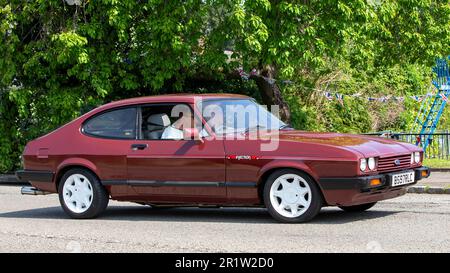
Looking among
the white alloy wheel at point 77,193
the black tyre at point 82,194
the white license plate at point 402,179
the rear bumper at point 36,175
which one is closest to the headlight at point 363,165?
the white license plate at point 402,179

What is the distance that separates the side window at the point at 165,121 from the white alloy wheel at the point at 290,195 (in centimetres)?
137

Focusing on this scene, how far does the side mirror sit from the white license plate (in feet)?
7.51

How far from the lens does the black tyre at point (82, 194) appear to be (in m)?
10.7

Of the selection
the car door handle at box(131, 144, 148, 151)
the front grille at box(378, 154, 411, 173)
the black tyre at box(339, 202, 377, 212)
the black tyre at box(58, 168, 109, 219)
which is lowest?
the black tyre at box(339, 202, 377, 212)

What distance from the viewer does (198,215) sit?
11023 millimetres

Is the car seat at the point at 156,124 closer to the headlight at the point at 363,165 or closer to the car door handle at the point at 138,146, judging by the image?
the car door handle at the point at 138,146

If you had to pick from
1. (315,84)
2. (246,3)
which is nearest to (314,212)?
(246,3)

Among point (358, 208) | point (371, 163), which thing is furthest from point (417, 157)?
point (371, 163)

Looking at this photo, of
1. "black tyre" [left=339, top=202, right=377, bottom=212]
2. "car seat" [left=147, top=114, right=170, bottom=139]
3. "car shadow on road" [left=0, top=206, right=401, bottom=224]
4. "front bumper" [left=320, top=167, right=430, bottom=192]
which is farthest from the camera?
"black tyre" [left=339, top=202, right=377, bottom=212]

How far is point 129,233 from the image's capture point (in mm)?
9414

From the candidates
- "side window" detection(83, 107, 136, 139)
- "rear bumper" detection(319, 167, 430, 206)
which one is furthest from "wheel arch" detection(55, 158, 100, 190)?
"rear bumper" detection(319, 167, 430, 206)

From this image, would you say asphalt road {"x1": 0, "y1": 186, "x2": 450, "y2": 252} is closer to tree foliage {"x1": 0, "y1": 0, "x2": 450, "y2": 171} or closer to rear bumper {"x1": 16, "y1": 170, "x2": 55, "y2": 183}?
rear bumper {"x1": 16, "y1": 170, "x2": 55, "y2": 183}

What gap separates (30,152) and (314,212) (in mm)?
4135

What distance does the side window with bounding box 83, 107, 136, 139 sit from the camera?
10.7 m
